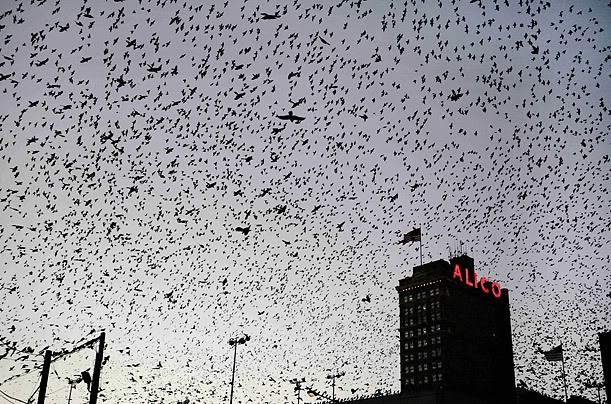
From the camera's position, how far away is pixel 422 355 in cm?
17000

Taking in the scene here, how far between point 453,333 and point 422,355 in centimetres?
1098

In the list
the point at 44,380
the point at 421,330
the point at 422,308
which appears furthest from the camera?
the point at 422,308

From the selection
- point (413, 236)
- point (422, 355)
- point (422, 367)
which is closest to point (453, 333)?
point (422, 355)

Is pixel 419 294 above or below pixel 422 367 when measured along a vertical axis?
above

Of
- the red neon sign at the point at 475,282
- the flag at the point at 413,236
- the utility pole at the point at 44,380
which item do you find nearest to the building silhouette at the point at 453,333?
the red neon sign at the point at 475,282

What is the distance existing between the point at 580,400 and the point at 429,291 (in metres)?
102

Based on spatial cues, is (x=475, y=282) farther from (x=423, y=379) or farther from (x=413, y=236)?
(x=413, y=236)

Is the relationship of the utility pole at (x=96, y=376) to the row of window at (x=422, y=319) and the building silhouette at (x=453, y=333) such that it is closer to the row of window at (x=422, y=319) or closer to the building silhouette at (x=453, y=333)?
the building silhouette at (x=453, y=333)

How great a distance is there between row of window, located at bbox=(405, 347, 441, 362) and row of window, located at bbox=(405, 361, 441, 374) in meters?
1.94

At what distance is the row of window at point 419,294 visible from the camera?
176 m

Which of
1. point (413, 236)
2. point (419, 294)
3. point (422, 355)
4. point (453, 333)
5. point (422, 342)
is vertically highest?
point (419, 294)

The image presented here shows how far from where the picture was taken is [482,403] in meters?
63.2

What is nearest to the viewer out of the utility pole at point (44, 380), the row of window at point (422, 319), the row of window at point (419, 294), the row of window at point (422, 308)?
the utility pole at point (44, 380)

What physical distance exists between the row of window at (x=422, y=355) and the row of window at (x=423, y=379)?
211 inches
